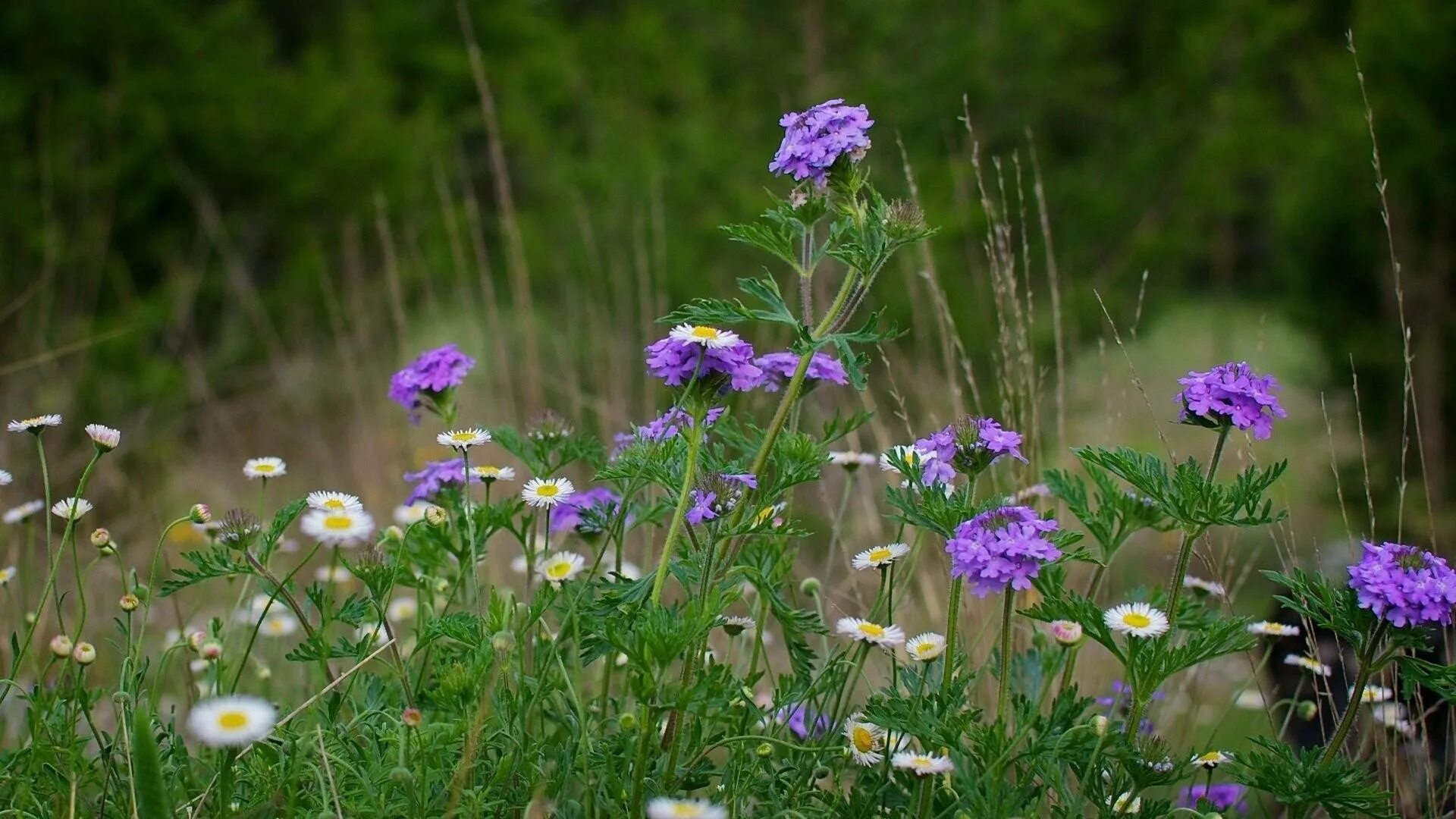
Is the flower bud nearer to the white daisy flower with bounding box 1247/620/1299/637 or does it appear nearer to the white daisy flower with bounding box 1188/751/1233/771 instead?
the white daisy flower with bounding box 1188/751/1233/771

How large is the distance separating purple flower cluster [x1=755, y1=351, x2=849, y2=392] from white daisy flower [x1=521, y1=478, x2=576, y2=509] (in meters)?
0.25

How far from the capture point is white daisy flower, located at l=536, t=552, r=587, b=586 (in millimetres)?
1397

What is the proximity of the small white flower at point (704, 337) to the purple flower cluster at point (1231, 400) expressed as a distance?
47 centimetres

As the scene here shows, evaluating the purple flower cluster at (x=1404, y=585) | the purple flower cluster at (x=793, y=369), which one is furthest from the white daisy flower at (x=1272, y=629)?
the purple flower cluster at (x=793, y=369)

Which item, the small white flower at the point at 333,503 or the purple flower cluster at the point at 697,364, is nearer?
the purple flower cluster at the point at 697,364

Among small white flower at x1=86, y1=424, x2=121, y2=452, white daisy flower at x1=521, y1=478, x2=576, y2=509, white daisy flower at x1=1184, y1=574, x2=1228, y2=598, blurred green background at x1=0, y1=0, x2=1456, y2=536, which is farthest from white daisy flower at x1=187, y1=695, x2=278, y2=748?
blurred green background at x1=0, y1=0, x2=1456, y2=536

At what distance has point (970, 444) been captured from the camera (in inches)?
50.4

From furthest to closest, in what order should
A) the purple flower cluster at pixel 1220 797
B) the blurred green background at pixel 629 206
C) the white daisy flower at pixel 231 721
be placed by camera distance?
1. the blurred green background at pixel 629 206
2. the purple flower cluster at pixel 1220 797
3. the white daisy flower at pixel 231 721

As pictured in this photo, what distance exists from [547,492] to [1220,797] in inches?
40.5

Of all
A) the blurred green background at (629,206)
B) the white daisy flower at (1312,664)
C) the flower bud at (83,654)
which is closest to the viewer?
the flower bud at (83,654)

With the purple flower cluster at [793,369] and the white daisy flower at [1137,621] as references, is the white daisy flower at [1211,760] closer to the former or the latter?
the white daisy flower at [1137,621]

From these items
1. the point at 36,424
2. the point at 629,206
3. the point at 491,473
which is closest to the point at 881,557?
the point at 491,473

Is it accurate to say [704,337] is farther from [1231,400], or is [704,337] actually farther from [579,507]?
[1231,400]

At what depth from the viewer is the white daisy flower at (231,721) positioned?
863mm
